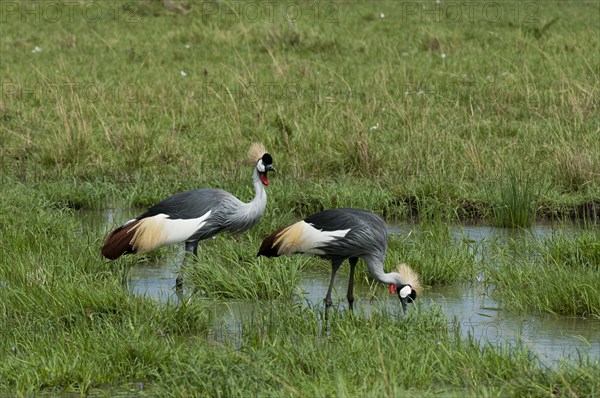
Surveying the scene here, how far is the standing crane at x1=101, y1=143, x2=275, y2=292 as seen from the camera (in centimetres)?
748

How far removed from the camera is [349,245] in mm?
7117

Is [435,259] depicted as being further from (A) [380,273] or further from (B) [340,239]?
(B) [340,239]

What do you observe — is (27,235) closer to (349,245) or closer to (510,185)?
(349,245)

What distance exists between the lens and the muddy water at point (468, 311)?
632cm

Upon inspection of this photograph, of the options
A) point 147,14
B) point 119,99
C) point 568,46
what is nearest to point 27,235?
point 119,99

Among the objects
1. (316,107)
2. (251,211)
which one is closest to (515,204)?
(251,211)

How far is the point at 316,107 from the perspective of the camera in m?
12.6

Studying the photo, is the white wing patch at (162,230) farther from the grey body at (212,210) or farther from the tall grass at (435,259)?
the tall grass at (435,259)

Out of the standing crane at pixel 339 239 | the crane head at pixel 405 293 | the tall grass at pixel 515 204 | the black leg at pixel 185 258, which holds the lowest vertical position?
the tall grass at pixel 515 204

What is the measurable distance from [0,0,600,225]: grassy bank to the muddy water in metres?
1.50

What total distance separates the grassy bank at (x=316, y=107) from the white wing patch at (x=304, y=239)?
2666 millimetres

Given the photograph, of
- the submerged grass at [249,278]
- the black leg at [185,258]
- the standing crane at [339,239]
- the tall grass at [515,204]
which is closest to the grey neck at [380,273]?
the standing crane at [339,239]

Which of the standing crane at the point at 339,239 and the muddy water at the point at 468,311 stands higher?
the standing crane at the point at 339,239

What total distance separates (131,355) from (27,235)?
298 cm
